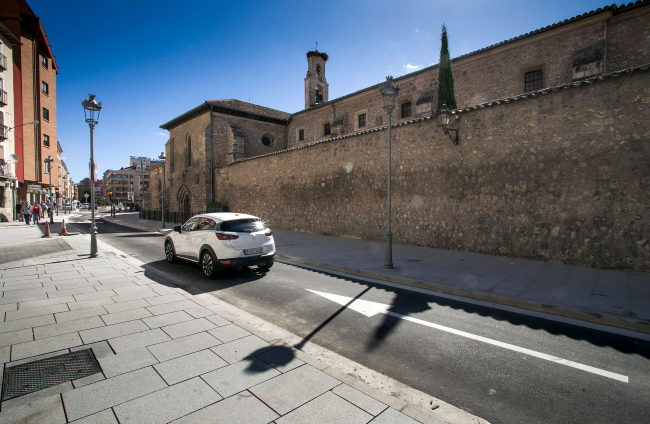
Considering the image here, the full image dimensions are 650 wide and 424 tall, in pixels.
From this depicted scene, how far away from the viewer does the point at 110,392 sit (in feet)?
8.61

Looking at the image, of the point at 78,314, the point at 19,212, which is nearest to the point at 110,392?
the point at 78,314

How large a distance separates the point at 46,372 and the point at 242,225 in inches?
186

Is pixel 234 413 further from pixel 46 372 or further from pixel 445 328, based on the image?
pixel 445 328

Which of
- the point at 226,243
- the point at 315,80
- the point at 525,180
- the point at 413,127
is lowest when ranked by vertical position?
the point at 226,243

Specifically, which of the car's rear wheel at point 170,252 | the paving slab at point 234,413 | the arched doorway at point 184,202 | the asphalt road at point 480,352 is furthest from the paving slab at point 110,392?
the arched doorway at point 184,202

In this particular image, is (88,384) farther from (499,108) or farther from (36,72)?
(36,72)

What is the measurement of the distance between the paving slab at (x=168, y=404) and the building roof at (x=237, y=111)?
2621cm

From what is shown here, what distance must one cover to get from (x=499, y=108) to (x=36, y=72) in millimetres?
40634

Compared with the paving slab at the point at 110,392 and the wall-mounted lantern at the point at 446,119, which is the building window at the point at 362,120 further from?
the paving slab at the point at 110,392

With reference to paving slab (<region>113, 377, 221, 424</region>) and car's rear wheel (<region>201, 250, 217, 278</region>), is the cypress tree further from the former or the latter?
paving slab (<region>113, 377, 221, 424</region>)

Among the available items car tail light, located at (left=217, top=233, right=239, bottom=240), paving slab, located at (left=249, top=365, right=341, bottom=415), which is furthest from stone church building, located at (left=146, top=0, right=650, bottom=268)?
paving slab, located at (left=249, top=365, right=341, bottom=415)

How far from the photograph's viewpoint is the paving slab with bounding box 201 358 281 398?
2.69 m

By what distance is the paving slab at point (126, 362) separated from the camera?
117 inches

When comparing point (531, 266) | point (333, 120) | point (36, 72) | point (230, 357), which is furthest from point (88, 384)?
point (36, 72)
